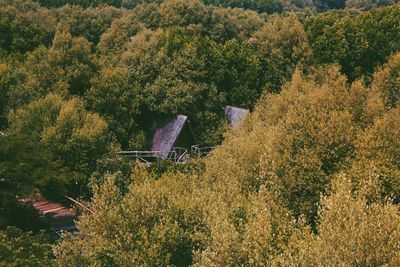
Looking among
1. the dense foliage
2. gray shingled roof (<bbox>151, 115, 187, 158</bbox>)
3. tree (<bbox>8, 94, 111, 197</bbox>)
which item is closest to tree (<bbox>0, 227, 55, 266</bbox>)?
the dense foliage

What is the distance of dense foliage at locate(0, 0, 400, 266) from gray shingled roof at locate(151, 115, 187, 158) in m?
1.62

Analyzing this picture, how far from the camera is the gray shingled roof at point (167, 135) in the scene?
6319 centimetres

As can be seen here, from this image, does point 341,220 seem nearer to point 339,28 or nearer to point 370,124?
point 370,124

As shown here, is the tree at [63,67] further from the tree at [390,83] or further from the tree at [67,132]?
the tree at [390,83]

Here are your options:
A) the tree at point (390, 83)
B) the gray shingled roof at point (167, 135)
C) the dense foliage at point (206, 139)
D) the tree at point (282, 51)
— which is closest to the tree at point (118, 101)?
the dense foliage at point (206, 139)

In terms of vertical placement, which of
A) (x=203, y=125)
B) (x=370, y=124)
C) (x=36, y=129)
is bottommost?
(x=203, y=125)

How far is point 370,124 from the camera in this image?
160ft

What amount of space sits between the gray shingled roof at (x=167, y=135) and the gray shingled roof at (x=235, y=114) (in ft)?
24.7

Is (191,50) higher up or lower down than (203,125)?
higher up

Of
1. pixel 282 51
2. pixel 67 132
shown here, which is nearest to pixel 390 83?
pixel 282 51

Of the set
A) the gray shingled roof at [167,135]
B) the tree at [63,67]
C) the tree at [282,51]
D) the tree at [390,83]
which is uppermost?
the tree at [63,67]

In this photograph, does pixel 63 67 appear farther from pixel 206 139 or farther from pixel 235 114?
pixel 235 114

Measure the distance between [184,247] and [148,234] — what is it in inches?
106

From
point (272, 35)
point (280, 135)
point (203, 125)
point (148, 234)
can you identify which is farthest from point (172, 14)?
point (148, 234)
